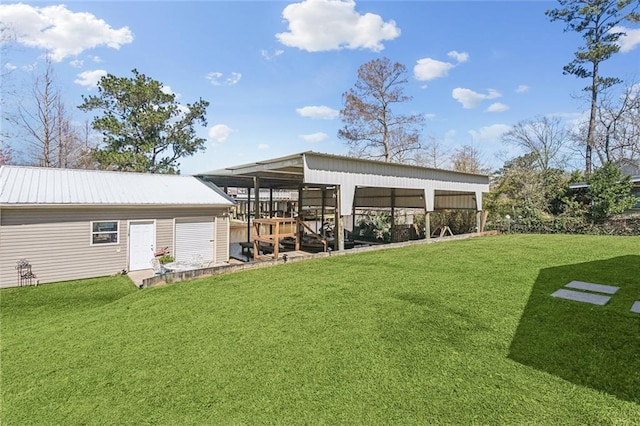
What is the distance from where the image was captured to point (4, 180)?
327 inches

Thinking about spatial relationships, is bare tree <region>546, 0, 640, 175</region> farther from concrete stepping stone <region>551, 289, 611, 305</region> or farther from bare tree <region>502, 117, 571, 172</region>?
concrete stepping stone <region>551, 289, 611, 305</region>

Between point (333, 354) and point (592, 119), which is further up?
point (592, 119)

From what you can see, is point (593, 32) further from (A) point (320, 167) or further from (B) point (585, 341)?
(B) point (585, 341)

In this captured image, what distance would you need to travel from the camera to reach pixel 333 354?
3562 mm

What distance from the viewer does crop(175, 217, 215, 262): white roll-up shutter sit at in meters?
10.2

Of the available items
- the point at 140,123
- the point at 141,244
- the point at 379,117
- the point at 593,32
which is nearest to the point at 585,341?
the point at 141,244

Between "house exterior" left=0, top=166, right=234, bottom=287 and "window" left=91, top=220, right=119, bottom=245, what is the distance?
0.9 inches

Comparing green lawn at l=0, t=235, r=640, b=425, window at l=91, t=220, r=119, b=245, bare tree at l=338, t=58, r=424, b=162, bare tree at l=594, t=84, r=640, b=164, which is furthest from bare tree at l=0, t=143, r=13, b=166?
bare tree at l=594, t=84, r=640, b=164

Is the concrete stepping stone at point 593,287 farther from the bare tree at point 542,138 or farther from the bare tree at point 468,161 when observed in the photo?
the bare tree at point 542,138

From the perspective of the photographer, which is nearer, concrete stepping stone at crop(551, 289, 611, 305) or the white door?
concrete stepping stone at crop(551, 289, 611, 305)

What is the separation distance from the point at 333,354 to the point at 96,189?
9138 mm

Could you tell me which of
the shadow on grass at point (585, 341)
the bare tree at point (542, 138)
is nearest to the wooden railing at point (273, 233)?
the shadow on grass at point (585, 341)

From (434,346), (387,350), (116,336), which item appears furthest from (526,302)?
(116,336)

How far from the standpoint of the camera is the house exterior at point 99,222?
26.0 feet
